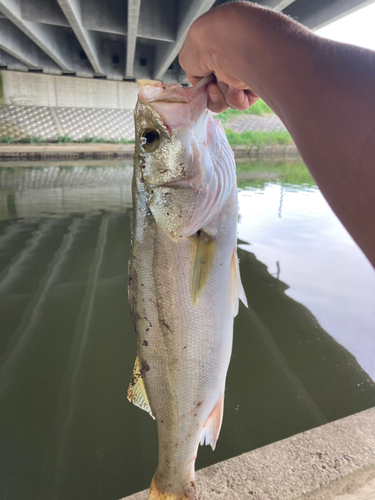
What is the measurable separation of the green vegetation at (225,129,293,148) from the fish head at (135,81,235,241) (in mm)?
32653

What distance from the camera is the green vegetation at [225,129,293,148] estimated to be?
3275 cm

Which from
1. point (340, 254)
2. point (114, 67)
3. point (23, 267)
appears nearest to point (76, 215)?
point (23, 267)

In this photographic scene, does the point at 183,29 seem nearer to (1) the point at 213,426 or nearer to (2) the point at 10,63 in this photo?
(1) the point at 213,426

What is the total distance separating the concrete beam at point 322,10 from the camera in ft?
29.2

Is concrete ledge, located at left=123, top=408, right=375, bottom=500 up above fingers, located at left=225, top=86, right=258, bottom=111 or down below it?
below

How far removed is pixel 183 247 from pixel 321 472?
1.62 m

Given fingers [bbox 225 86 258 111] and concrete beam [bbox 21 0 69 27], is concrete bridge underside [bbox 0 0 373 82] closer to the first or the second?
concrete beam [bbox 21 0 69 27]

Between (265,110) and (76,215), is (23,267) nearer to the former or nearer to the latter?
(76,215)

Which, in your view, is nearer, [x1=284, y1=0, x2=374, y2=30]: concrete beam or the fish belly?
the fish belly

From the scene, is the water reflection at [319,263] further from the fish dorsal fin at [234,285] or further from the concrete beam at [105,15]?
the concrete beam at [105,15]

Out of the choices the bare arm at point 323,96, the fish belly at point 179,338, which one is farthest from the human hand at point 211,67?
the fish belly at point 179,338

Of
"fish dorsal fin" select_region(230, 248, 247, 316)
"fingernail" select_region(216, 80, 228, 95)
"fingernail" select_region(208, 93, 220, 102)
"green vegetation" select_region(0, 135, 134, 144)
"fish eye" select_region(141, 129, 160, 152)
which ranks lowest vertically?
"fish dorsal fin" select_region(230, 248, 247, 316)

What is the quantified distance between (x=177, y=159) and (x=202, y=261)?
46cm

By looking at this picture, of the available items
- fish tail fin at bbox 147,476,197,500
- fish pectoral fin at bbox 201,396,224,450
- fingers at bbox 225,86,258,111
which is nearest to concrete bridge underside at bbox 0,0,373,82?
fingers at bbox 225,86,258,111
